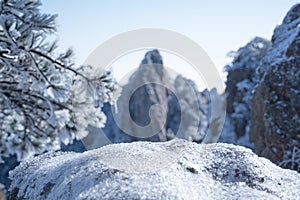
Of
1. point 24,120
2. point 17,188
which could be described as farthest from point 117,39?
point 24,120

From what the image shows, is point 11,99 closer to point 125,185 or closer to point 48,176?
point 48,176

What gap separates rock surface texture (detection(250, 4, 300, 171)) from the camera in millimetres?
5320

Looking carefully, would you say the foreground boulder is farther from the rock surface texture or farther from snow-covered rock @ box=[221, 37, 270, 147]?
snow-covered rock @ box=[221, 37, 270, 147]

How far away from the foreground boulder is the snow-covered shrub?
3.74m

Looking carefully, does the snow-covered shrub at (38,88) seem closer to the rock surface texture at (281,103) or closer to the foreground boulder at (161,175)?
the rock surface texture at (281,103)

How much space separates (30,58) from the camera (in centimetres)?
543

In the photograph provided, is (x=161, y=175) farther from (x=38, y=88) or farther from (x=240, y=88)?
(x=240, y=88)

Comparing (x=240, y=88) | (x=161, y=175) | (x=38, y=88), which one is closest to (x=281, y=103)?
(x=38, y=88)

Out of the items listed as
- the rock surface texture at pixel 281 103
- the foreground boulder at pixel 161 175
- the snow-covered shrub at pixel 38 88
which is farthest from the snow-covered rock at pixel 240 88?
the foreground boulder at pixel 161 175

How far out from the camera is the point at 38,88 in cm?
564

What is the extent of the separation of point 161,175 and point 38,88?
15.0ft

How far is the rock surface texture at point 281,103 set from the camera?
532cm

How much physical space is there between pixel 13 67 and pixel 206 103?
25.5m

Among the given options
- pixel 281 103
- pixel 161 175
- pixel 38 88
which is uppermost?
pixel 281 103
